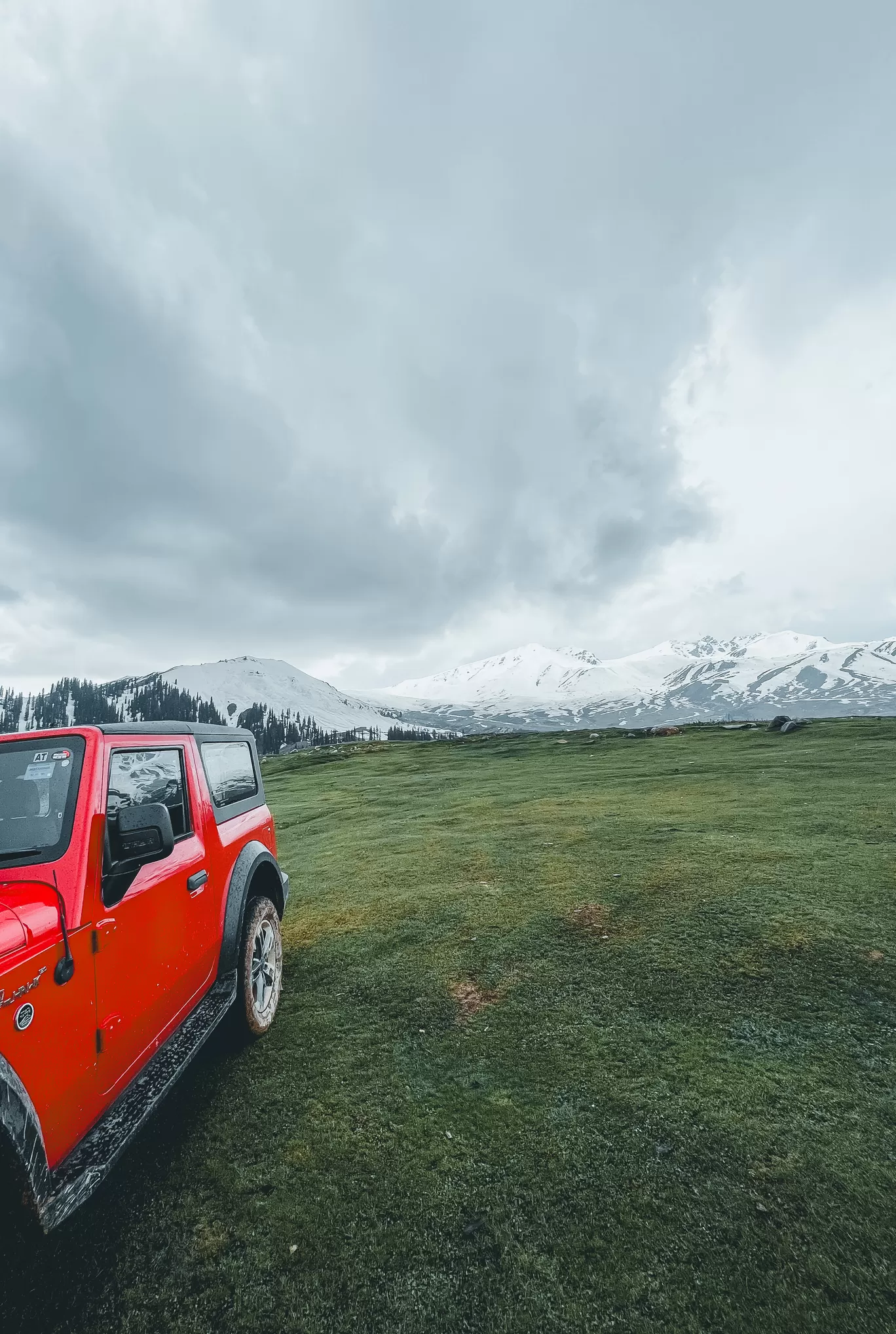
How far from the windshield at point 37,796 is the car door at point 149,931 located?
25cm

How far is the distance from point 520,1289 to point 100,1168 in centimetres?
217

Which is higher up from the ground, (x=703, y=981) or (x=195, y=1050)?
(x=195, y=1050)

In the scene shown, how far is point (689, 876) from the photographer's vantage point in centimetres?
794

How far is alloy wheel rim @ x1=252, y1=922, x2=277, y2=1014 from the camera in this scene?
503 centimetres

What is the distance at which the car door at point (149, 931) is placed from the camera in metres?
3.19

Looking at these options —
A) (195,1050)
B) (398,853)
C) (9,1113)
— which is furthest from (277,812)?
(9,1113)

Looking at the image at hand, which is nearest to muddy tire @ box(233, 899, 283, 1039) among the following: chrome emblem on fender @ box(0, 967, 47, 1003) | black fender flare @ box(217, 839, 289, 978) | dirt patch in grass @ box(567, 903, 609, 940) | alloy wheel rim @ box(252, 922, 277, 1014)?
alloy wheel rim @ box(252, 922, 277, 1014)

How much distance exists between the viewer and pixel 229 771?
19.0 feet

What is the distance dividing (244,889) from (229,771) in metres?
1.30

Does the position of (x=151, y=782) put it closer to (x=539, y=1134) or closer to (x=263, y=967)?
(x=263, y=967)

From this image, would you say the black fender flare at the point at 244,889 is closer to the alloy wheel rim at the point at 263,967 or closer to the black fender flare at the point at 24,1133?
the alloy wheel rim at the point at 263,967

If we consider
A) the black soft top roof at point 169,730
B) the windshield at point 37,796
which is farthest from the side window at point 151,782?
the windshield at point 37,796

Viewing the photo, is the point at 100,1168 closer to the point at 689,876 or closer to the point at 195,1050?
the point at 195,1050

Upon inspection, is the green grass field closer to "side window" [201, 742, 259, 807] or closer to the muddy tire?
the muddy tire
